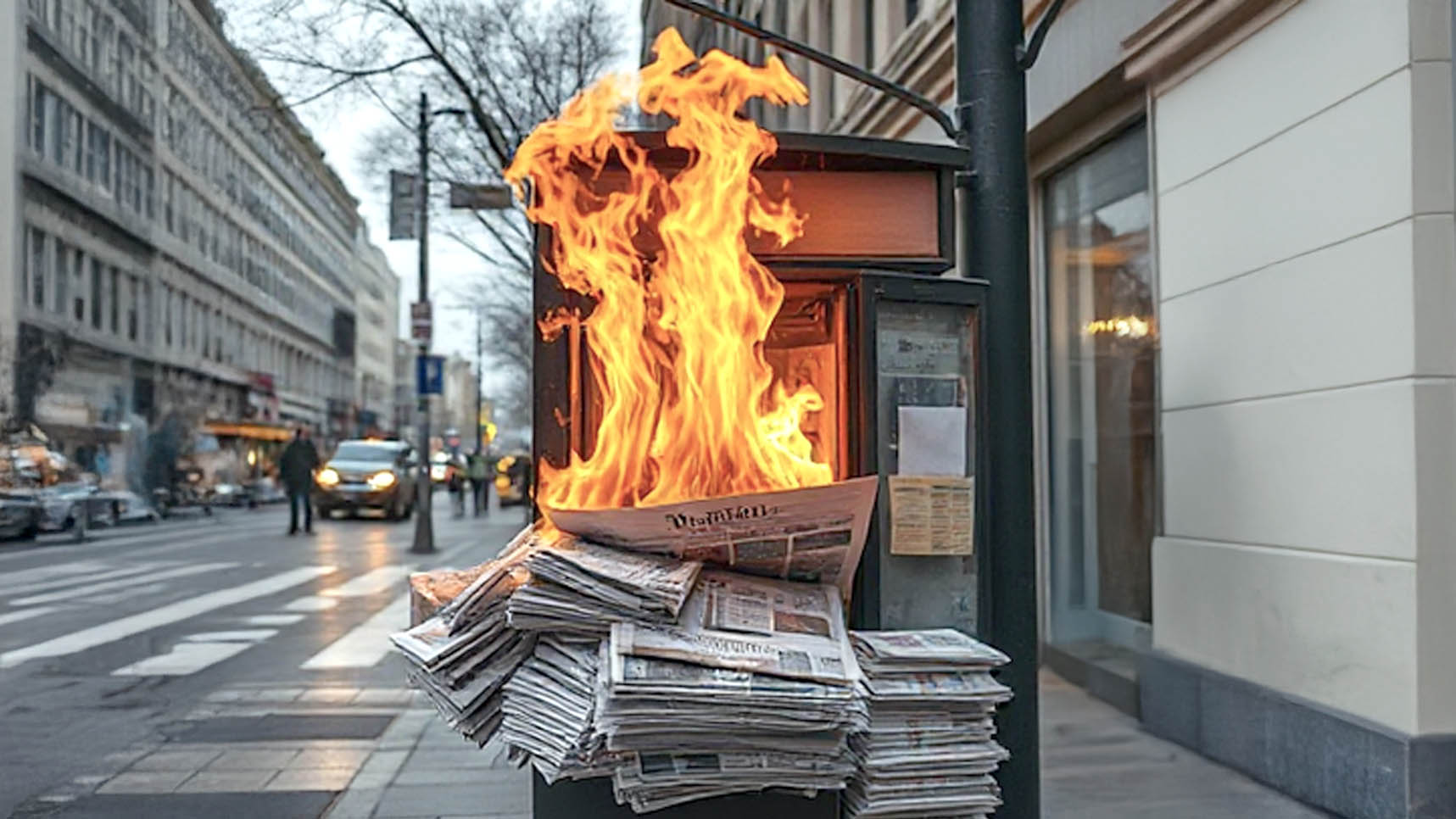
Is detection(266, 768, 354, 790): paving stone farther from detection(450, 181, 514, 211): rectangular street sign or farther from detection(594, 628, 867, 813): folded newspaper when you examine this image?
detection(450, 181, 514, 211): rectangular street sign

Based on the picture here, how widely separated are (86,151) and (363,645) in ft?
125

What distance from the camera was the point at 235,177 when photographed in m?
55.3

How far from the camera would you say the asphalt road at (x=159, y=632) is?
7113mm

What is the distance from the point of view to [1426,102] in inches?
188

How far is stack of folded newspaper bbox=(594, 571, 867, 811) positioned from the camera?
116 inches

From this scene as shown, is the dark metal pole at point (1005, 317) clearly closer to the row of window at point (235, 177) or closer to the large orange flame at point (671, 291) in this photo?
the large orange flame at point (671, 291)

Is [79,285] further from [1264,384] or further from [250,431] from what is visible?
[1264,384]

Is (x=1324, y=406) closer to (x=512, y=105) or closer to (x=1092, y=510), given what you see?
(x=1092, y=510)

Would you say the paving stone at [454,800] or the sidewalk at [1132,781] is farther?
the paving stone at [454,800]

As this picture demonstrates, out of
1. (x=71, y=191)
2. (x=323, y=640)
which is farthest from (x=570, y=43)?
(x=71, y=191)

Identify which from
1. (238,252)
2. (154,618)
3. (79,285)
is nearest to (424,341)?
(154,618)

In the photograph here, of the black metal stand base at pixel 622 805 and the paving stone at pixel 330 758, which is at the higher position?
the black metal stand base at pixel 622 805

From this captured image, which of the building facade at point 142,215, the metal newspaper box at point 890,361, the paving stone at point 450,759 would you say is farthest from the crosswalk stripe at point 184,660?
the building facade at point 142,215

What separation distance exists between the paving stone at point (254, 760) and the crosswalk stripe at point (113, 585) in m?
7.99
